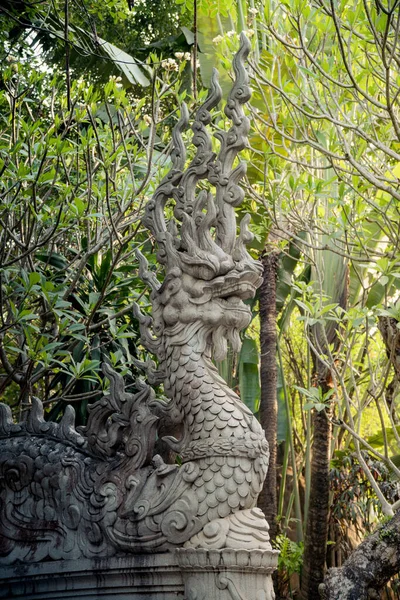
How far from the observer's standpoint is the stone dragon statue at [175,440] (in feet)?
12.2

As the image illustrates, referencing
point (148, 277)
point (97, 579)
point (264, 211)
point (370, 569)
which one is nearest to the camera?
point (97, 579)

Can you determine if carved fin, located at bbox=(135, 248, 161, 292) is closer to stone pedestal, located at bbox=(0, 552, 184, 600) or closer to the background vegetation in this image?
the background vegetation

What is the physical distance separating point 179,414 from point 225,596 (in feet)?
2.74

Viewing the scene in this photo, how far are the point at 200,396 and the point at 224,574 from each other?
77cm

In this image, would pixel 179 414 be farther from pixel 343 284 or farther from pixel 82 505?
pixel 343 284

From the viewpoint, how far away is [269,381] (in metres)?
8.14

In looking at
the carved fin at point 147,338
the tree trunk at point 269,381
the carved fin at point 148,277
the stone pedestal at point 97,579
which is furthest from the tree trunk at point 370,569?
the tree trunk at point 269,381

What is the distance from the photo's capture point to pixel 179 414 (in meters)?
3.98

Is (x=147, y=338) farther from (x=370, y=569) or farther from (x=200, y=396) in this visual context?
(x=370, y=569)

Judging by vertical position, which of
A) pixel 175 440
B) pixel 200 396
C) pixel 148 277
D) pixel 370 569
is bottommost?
pixel 370 569

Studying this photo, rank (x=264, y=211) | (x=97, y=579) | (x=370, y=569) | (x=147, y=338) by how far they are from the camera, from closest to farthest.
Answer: (x=97, y=579) < (x=147, y=338) < (x=370, y=569) < (x=264, y=211)

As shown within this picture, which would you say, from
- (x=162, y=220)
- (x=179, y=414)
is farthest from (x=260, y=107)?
(x=179, y=414)

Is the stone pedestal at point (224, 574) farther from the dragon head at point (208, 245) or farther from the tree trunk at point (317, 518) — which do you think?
the tree trunk at point (317, 518)

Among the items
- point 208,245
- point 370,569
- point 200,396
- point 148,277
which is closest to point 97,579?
point 200,396
